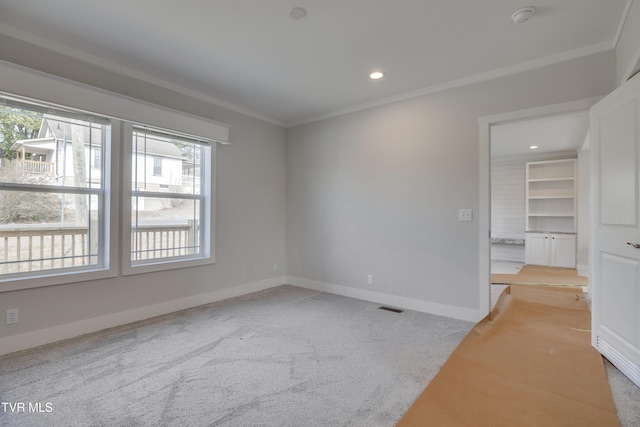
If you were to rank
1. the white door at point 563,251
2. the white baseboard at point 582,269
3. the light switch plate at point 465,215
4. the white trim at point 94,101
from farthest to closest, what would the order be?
1. the white door at point 563,251
2. the white baseboard at point 582,269
3. the light switch plate at point 465,215
4. the white trim at point 94,101

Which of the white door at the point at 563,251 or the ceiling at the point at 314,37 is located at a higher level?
the ceiling at the point at 314,37

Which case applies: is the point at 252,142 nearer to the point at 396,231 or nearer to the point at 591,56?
the point at 396,231

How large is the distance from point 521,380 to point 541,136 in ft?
16.2

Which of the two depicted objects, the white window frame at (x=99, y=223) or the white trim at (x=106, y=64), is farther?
the white window frame at (x=99, y=223)

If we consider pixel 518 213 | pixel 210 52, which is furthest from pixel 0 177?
pixel 518 213

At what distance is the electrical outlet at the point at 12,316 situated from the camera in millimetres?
2555

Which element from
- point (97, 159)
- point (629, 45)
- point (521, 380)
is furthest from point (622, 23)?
point (97, 159)

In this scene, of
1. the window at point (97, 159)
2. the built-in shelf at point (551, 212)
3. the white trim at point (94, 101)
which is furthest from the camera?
the built-in shelf at point (551, 212)

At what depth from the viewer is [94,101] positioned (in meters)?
2.90

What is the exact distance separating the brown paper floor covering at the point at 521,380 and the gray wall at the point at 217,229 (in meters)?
2.85

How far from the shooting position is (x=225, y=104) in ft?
13.6

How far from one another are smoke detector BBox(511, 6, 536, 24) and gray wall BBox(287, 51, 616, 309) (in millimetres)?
881

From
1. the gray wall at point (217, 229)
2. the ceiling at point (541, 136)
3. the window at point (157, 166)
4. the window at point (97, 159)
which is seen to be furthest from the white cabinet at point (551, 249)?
the window at point (97, 159)

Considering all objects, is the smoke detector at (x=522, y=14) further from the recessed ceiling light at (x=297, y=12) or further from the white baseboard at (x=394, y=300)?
the white baseboard at (x=394, y=300)
